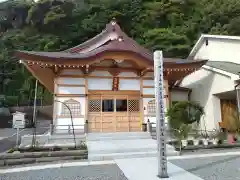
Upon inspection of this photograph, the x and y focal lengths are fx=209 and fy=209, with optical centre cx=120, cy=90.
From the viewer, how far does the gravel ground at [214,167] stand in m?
4.45

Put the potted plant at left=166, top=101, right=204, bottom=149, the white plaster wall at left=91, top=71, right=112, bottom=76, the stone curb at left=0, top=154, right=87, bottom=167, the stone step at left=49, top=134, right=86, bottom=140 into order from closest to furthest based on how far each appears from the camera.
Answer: the stone curb at left=0, top=154, right=87, bottom=167 → the potted plant at left=166, top=101, right=204, bottom=149 → the stone step at left=49, top=134, right=86, bottom=140 → the white plaster wall at left=91, top=71, right=112, bottom=76

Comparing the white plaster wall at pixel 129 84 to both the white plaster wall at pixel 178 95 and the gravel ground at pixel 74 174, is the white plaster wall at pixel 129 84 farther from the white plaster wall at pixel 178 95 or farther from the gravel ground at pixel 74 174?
the gravel ground at pixel 74 174

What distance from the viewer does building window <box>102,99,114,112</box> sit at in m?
10.4

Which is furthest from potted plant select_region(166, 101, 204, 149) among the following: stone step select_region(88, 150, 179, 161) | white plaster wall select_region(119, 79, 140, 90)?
white plaster wall select_region(119, 79, 140, 90)

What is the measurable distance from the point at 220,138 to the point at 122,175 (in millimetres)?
4803

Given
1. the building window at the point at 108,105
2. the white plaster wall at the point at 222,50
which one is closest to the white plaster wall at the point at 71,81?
the building window at the point at 108,105

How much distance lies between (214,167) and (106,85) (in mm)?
6550

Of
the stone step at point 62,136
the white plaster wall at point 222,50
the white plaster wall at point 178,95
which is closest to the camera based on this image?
the stone step at point 62,136

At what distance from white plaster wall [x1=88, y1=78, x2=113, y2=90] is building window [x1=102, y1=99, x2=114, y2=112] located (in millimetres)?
657

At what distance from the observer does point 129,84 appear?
10.8 metres

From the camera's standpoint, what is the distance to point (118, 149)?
6797 millimetres

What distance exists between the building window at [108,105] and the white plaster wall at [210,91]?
5.59m

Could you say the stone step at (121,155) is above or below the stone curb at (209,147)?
below

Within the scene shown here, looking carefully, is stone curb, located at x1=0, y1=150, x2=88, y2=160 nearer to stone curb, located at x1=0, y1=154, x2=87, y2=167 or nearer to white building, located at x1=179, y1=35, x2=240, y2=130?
stone curb, located at x1=0, y1=154, x2=87, y2=167
